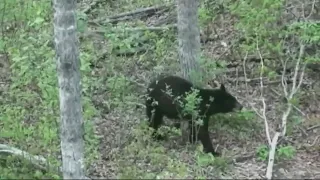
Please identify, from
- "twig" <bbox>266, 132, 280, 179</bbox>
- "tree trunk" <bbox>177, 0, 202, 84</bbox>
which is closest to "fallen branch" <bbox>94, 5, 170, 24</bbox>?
"tree trunk" <bbox>177, 0, 202, 84</bbox>

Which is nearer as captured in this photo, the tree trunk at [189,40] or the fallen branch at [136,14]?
the tree trunk at [189,40]

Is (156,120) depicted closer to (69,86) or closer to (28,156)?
(28,156)

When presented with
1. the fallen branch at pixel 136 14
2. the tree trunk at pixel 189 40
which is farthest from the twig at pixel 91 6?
the tree trunk at pixel 189 40

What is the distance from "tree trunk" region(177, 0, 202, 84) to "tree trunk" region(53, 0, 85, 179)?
3190 mm

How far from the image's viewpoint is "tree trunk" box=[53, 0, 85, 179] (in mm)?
6285

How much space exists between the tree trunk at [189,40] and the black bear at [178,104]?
2.69 ft

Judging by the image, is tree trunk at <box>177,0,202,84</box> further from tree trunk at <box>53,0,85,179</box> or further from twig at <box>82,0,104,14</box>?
twig at <box>82,0,104,14</box>

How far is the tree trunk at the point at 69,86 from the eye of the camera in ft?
20.6

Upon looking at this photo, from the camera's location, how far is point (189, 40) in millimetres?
9555

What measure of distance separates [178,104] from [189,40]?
1.54 metres

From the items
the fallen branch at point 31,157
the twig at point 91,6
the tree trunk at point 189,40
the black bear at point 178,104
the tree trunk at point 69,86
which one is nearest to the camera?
the tree trunk at point 69,86

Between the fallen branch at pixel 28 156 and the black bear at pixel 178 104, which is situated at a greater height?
the black bear at pixel 178 104

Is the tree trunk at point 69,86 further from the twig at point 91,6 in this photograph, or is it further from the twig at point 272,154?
the twig at point 91,6

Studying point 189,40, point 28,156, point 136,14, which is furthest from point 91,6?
point 28,156
